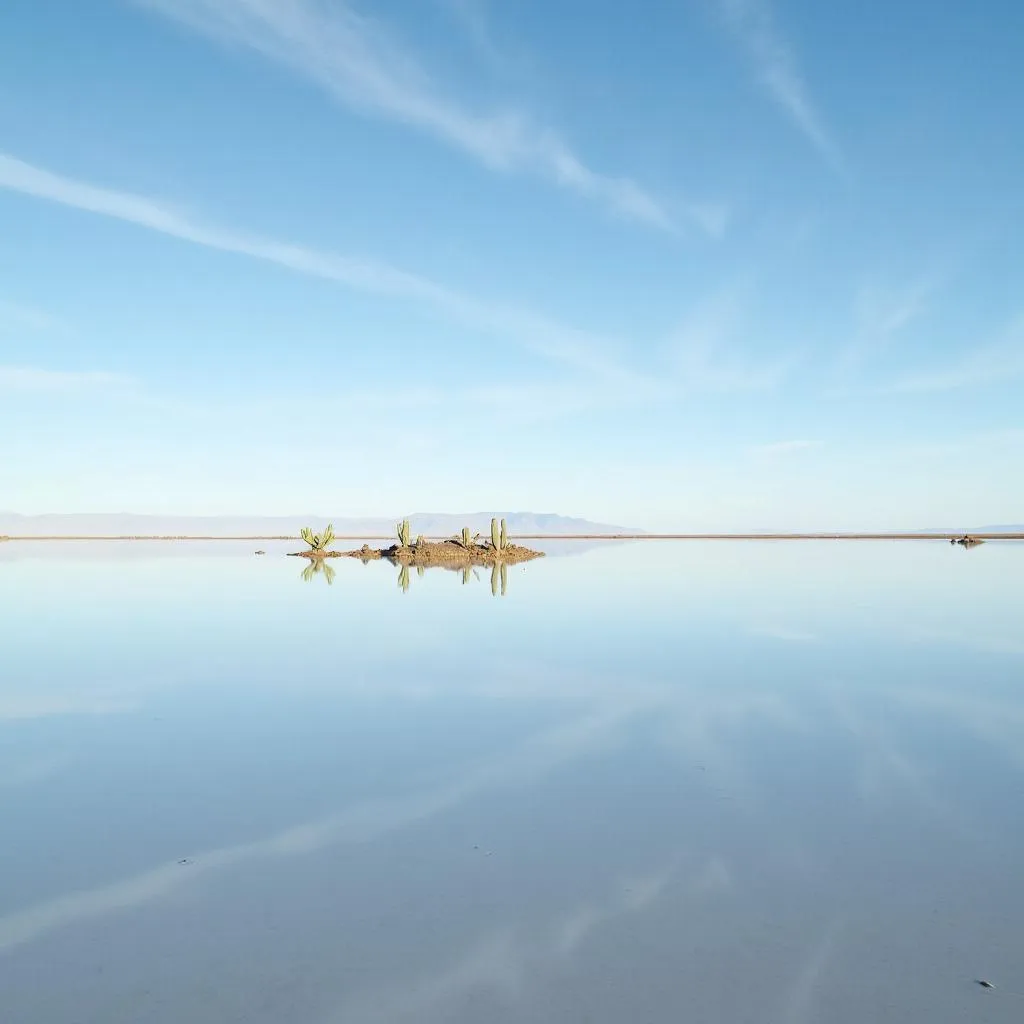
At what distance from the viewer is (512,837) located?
232 inches

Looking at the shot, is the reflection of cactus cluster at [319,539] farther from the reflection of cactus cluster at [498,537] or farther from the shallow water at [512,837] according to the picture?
the shallow water at [512,837]

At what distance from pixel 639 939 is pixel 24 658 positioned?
14191mm

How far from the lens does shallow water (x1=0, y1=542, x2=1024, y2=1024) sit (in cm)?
401

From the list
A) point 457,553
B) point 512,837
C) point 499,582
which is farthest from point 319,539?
point 512,837

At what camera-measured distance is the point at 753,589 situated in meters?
28.3

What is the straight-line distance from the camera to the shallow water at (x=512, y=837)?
4.01 meters

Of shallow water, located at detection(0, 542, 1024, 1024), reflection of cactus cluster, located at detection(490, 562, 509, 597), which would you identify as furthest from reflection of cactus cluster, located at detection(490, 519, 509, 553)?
shallow water, located at detection(0, 542, 1024, 1024)

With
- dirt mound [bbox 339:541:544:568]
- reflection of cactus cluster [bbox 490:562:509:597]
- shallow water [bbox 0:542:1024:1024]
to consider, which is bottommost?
shallow water [bbox 0:542:1024:1024]

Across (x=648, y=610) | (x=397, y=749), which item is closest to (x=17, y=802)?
(x=397, y=749)

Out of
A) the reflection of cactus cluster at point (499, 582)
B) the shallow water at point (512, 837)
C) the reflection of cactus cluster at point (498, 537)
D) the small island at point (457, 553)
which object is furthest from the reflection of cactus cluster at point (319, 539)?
the shallow water at point (512, 837)

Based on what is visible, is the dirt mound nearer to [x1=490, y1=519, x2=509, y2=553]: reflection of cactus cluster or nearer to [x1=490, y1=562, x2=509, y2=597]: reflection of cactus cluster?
[x1=490, y1=519, x2=509, y2=553]: reflection of cactus cluster

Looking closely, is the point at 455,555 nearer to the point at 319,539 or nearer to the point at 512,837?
the point at 319,539

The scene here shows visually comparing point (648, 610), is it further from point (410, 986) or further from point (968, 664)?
point (410, 986)

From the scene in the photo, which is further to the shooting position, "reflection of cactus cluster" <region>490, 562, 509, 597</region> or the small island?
the small island
